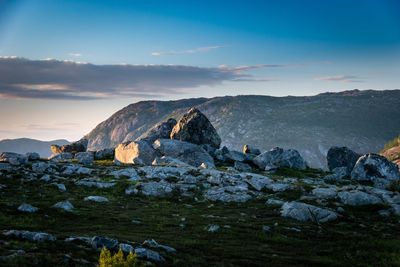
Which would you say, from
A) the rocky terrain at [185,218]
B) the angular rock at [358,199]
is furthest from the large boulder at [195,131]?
the angular rock at [358,199]

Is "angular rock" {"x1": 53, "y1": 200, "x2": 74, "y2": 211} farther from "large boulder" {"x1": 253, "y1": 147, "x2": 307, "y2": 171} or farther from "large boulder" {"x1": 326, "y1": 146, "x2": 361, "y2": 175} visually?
"large boulder" {"x1": 326, "y1": 146, "x2": 361, "y2": 175}

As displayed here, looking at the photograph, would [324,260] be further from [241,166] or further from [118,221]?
[241,166]

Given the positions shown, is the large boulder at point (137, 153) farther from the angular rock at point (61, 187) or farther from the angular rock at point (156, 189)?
the angular rock at point (61, 187)

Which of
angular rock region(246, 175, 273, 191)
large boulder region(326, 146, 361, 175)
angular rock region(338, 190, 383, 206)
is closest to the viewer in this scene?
angular rock region(338, 190, 383, 206)

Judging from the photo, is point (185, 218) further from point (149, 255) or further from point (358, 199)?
point (358, 199)

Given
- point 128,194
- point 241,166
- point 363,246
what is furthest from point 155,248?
point 241,166

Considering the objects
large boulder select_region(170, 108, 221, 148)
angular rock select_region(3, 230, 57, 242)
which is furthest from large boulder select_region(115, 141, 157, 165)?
angular rock select_region(3, 230, 57, 242)

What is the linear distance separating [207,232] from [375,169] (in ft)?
223

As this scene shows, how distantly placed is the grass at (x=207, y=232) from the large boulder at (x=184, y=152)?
131 ft

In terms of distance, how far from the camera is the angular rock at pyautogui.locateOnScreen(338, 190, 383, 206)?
159 ft

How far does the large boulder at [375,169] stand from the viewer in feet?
290

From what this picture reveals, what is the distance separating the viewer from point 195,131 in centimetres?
10612

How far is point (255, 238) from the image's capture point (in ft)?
101

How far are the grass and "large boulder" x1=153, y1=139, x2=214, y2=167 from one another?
39.9 meters
